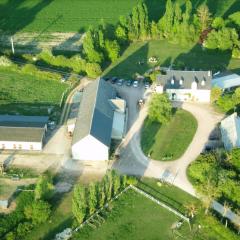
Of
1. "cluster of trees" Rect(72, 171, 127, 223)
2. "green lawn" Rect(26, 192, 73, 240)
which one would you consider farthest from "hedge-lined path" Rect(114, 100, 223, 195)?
"green lawn" Rect(26, 192, 73, 240)

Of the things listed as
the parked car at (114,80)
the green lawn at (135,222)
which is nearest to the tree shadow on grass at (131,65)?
the parked car at (114,80)

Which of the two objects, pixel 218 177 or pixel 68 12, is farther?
pixel 68 12

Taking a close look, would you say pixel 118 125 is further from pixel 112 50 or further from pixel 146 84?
pixel 112 50

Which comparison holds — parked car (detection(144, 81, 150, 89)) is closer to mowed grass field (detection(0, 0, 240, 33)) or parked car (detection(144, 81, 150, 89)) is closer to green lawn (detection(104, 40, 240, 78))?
green lawn (detection(104, 40, 240, 78))

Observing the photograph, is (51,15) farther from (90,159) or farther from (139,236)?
(139,236)

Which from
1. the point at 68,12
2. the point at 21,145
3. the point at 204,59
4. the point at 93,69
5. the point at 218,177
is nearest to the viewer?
the point at 218,177

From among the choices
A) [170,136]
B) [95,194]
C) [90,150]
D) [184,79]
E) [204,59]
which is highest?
[184,79]

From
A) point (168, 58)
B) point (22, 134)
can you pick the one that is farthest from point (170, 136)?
point (168, 58)

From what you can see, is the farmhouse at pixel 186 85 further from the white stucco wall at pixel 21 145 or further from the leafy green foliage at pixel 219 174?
the white stucco wall at pixel 21 145
